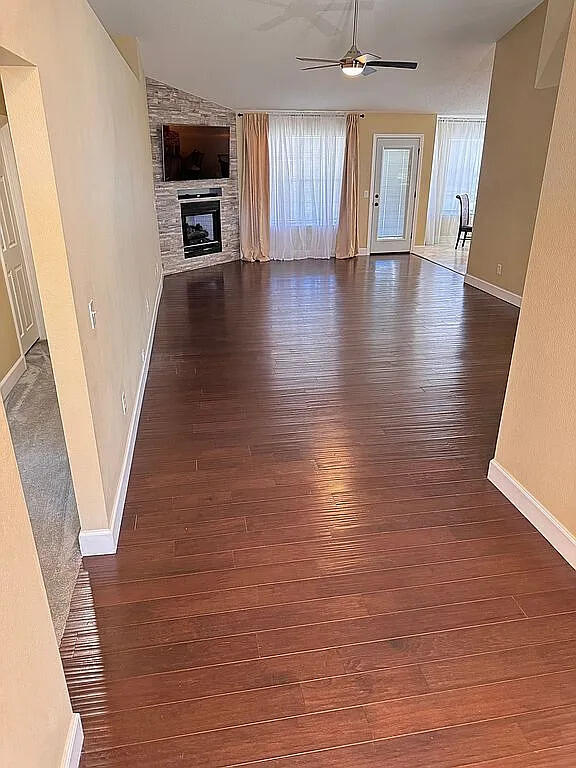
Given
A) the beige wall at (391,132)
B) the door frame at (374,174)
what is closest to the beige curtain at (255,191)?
the beige wall at (391,132)

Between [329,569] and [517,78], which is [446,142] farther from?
[329,569]

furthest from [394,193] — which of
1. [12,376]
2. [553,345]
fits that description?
[553,345]

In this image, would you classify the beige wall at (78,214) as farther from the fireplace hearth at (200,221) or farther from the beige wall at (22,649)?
the fireplace hearth at (200,221)

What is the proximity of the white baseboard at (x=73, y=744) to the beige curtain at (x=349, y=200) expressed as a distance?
8.81 meters

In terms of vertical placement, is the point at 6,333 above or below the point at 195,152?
below

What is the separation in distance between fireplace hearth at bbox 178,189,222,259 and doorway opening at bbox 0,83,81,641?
374 cm

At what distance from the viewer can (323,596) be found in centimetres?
218

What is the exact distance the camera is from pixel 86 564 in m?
2.36

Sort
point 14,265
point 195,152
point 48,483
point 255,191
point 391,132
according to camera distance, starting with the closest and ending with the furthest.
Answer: point 48,483 < point 14,265 < point 195,152 < point 255,191 < point 391,132

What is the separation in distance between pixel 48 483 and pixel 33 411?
103 centimetres

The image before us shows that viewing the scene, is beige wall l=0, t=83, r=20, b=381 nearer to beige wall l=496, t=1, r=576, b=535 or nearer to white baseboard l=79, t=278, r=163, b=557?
white baseboard l=79, t=278, r=163, b=557

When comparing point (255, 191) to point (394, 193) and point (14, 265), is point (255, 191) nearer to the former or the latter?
point (394, 193)

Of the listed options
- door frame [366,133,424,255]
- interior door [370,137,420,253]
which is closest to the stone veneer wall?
door frame [366,133,424,255]

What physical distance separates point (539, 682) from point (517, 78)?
6.34 meters
